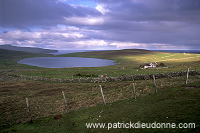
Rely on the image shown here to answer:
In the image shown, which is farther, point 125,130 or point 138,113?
point 138,113

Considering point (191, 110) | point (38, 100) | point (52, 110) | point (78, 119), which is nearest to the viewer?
point (191, 110)

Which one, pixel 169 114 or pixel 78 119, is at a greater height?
pixel 169 114

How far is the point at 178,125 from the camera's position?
1320 cm

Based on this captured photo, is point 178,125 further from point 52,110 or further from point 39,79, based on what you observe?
point 39,79

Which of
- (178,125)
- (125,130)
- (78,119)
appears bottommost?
(78,119)

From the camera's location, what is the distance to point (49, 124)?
64.3ft

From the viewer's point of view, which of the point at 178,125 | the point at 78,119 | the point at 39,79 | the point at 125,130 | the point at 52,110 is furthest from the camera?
the point at 39,79

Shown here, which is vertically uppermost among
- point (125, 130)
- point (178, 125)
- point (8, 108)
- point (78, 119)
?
point (178, 125)

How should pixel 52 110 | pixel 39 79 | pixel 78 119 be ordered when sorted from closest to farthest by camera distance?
1. pixel 78 119
2. pixel 52 110
3. pixel 39 79

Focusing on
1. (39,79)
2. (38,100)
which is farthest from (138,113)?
(39,79)

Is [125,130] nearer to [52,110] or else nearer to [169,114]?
[169,114]

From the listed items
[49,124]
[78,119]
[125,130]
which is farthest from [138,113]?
[49,124]

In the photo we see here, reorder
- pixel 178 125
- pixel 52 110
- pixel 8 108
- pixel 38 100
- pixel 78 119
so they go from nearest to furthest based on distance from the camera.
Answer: pixel 178 125 < pixel 78 119 < pixel 52 110 < pixel 8 108 < pixel 38 100

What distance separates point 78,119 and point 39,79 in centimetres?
4777
